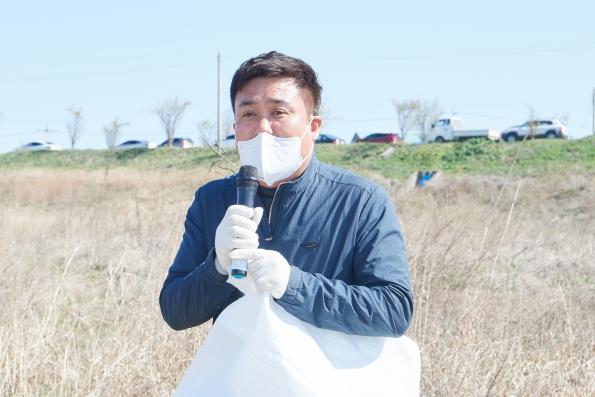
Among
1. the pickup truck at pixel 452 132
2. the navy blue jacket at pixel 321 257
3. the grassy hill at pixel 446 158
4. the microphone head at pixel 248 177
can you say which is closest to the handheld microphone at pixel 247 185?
the microphone head at pixel 248 177

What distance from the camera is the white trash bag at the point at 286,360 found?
6.03ft

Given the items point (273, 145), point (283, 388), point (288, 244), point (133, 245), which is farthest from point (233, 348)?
point (133, 245)

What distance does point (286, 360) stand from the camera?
1830 millimetres

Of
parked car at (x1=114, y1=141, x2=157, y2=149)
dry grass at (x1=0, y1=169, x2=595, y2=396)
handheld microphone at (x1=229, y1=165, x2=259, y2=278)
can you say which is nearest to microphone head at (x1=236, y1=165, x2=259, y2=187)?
handheld microphone at (x1=229, y1=165, x2=259, y2=278)

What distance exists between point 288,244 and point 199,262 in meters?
0.35

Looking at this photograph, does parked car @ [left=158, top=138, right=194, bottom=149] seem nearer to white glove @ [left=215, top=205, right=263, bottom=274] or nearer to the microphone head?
the microphone head

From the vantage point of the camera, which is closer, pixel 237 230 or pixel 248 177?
pixel 237 230

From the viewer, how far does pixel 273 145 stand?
2.10 metres

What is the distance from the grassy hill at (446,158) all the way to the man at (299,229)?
1447cm

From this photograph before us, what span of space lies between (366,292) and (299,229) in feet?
1.19

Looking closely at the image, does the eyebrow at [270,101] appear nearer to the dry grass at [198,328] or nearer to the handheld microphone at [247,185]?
the handheld microphone at [247,185]

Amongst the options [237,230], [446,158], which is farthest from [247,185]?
[446,158]

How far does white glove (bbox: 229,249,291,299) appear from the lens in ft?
5.85

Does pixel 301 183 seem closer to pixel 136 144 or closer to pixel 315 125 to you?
pixel 315 125
